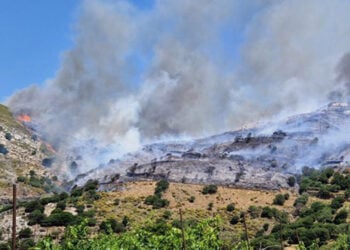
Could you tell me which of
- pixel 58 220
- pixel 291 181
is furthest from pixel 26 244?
pixel 291 181

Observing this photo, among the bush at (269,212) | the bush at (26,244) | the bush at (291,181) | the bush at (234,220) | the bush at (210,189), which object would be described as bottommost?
the bush at (26,244)

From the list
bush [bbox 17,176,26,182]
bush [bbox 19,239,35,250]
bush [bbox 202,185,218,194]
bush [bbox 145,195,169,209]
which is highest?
bush [bbox 17,176,26,182]

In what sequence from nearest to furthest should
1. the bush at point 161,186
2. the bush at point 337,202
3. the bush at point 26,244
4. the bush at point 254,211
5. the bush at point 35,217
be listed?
the bush at point 26,244 → the bush at point 35,217 → the bush at point 337,202 → the bush at point 254,211 → the bush at point 161,186

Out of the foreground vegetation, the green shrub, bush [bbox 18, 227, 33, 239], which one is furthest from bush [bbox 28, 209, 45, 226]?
the green shrub

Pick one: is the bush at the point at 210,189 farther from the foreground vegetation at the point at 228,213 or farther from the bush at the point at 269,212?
the bush at the point at 269,212

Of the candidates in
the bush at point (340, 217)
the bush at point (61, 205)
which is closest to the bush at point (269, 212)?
the bush at point (340, 217)

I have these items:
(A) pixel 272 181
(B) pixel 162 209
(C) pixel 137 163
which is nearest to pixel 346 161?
(A) pixel 272 181

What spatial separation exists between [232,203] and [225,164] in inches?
1523

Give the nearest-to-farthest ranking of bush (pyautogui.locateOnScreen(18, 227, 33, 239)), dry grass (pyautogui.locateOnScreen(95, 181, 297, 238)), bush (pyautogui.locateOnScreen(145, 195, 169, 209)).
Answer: bush (pyautogui.locateOnScreen(18, 227, 33, 239)), dry grass (pyautogui.locateOnScreen(95, 181, 297, 238)), bush (pyautogui.locateOnScreen(145, 195, 169, 209))

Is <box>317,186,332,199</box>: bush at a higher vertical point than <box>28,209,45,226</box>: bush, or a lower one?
higher

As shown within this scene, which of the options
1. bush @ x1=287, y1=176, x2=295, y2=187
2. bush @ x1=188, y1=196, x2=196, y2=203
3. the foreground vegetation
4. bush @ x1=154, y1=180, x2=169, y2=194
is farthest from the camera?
bush @ x1=287, y1=176, x2=295, y2=187

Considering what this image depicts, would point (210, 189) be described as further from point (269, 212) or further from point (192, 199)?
point (269, 212)

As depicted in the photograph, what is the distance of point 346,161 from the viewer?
7032 inches

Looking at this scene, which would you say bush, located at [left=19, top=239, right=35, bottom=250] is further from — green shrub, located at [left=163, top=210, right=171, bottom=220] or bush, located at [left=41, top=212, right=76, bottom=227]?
green shrub, located at [left=163, top=210, right=171, bottom=220]
